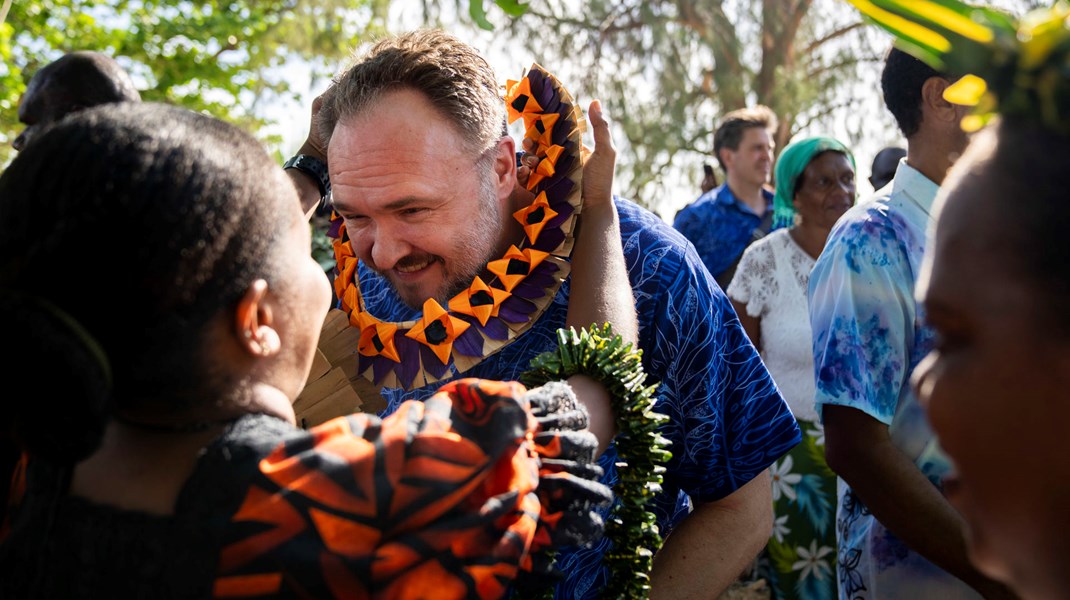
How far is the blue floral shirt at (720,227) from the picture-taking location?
21.8 feet

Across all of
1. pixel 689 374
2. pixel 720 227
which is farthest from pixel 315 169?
pixel 720 227

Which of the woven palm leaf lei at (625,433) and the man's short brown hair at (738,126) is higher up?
the woven palm leaf lei at (625,433)

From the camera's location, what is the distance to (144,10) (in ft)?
37.5

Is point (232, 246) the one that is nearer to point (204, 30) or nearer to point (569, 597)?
point (569, 597)

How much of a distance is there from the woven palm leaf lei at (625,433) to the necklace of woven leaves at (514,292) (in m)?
0.42

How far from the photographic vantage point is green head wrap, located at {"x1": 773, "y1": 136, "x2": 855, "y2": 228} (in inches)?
234

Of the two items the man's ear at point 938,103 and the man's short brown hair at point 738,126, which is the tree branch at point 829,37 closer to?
the man's short brown hair at point 738,126

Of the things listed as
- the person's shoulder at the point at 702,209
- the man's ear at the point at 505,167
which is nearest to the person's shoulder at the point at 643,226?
the man's ear at the point at 505,167

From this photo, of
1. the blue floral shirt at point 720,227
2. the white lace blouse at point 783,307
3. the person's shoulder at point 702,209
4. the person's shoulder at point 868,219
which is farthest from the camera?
the person's shoulder at point 702,209

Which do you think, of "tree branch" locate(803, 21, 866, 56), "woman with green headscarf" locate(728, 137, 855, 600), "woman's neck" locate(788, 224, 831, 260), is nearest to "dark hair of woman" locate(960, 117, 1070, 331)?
"woman with green headscarf" locate(728, 137, 855, 600)

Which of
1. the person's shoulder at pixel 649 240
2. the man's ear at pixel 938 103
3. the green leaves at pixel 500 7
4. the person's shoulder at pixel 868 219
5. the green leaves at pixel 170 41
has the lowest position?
the green leaves at pixel 170 41

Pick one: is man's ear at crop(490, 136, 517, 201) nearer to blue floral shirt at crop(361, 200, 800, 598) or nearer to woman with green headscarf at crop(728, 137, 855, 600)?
blue floral shirt at crop(361, 200, 800, 598)

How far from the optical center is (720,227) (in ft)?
22.4

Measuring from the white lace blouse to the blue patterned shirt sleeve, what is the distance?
2.07 metres
